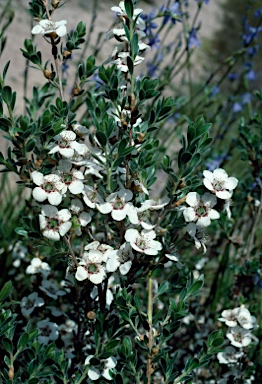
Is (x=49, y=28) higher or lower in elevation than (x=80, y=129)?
higher

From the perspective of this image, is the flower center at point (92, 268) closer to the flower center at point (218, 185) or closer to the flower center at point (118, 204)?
the flower center at point (118, 204)

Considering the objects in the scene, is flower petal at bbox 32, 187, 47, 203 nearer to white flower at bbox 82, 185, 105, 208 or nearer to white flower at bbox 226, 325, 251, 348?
white flower at bbox 82, 185, 105, 208

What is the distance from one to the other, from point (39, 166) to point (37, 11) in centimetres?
44

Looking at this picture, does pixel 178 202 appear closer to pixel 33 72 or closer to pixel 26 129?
pixel 26 129

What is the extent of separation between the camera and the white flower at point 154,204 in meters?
1.38

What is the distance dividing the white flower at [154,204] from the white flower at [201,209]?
63 mm

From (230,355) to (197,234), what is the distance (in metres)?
0.67

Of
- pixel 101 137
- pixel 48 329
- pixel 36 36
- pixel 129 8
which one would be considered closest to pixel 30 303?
pixel 48 329

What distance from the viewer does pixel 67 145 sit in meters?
1.36

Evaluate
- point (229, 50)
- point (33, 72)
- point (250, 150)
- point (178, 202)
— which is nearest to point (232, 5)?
point (229, 50)

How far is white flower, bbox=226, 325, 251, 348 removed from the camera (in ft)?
5.90

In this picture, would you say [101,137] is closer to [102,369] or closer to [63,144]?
[63,144]

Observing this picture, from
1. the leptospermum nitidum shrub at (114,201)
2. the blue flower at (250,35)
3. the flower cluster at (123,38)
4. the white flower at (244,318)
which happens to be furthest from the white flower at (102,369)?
the blue flower at (250,35)

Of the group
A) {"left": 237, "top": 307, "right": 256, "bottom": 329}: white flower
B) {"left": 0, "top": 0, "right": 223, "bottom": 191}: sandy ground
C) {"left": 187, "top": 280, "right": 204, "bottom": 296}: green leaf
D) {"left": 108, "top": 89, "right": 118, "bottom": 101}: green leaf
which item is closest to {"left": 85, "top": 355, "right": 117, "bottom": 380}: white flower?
{"left": 187, "top": 280, "right": 204, "bottom": 296}: green leaf
